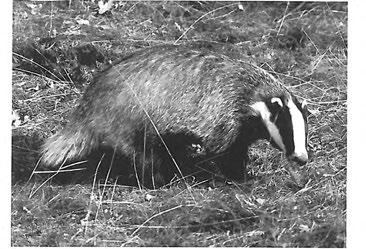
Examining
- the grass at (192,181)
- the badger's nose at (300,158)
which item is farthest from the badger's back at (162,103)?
the badger's nose at (300,158)

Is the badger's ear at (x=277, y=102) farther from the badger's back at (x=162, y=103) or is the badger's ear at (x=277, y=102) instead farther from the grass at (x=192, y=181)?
the grass at (x=192, y=181)

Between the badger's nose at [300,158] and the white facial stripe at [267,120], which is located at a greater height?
the white facial stripe at [267,120]

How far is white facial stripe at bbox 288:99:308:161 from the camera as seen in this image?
3.38 meters

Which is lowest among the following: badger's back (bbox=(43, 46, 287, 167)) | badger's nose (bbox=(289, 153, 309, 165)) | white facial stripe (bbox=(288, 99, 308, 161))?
badger's nose (bbox=(289, 153, 309, 165))

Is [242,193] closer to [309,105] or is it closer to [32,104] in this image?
[309,105]

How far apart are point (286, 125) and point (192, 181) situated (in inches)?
A: 20.5

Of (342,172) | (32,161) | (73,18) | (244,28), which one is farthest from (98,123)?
(342,172)

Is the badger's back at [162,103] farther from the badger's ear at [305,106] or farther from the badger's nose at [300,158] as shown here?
the badger's nose at [300,158]

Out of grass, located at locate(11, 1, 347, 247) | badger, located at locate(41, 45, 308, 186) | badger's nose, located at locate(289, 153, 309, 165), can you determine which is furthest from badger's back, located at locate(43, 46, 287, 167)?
badger's nose, located at locate(289, 153, 309, 165)

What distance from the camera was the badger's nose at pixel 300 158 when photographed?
11.2ft

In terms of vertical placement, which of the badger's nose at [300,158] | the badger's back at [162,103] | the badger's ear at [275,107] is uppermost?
the badger's back at [162,103]

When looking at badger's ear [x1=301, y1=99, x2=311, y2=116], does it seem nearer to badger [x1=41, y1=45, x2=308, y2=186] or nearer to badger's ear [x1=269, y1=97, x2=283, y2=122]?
badger [x1=41, y1=45, x2=308, y2=186]

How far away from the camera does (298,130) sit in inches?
133

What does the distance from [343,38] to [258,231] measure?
41.6 inches
